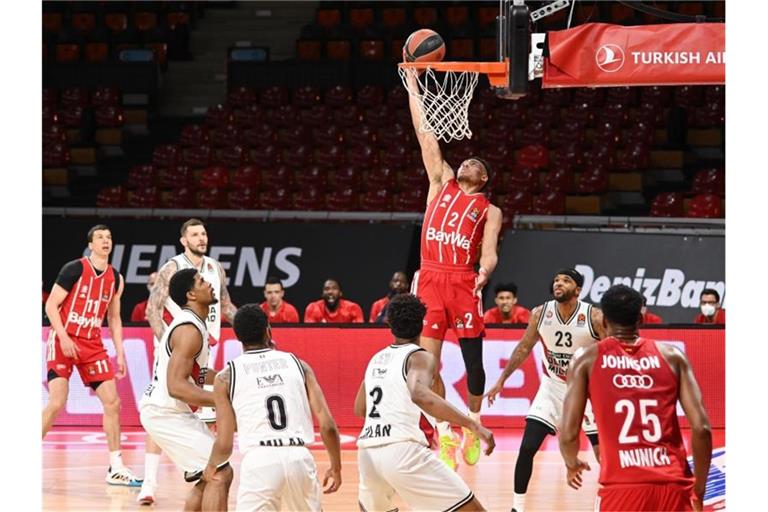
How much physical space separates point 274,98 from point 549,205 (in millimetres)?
5944

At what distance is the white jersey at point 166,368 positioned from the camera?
763 centimetres

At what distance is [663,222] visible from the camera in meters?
16.9

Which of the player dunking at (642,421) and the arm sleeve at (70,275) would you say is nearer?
the player dunking at (642,421)

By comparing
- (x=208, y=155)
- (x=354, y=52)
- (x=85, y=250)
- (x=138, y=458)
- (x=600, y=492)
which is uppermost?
(x=354, y=52)

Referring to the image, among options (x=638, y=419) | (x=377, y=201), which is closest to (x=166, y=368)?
(x=638, y=419)

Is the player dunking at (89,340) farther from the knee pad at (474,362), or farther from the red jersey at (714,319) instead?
the red jersey at (714,319)

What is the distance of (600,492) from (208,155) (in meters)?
15.2

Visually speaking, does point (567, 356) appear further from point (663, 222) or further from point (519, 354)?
point (663, 222)

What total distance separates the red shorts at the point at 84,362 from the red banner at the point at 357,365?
3111 mm

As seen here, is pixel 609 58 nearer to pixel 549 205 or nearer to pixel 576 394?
pixel 576 394

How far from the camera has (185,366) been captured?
7.44 m

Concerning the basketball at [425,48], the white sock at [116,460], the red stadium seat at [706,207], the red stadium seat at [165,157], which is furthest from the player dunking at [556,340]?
the red stadium seat at [165,157]

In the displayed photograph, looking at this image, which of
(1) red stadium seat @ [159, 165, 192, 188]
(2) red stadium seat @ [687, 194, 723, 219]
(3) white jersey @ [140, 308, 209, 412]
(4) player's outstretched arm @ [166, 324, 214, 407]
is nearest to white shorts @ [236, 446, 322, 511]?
(4) player's outstretched arm @ [166, 324, 214, 407]

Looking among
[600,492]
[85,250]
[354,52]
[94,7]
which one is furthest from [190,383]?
[94,7]
